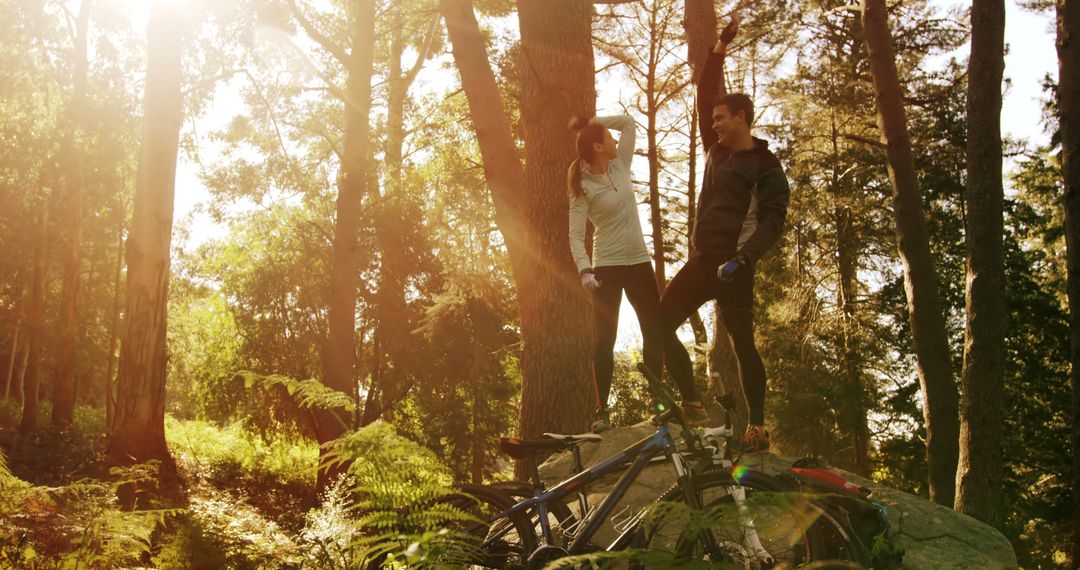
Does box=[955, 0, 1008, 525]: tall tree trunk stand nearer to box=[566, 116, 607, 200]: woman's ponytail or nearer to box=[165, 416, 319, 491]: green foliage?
box=[566, 116, 607, 200]: woman's ponytail

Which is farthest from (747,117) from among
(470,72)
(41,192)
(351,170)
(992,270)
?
(41,192)

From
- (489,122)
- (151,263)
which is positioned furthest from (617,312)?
(151,263)

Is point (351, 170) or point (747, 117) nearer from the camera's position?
point (747, 117)

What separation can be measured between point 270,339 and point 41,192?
1294 cm

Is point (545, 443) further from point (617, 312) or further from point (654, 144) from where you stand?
point (654, 144)

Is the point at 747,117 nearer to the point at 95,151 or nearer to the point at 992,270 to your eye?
the point at 992,270

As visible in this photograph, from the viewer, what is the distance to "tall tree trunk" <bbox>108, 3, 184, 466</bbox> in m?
10.5

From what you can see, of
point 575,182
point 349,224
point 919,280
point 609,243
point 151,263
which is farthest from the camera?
point 349,224

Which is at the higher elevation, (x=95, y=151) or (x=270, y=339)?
(x=95, y=151)

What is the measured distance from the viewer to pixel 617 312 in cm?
575

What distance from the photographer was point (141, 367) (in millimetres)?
10578

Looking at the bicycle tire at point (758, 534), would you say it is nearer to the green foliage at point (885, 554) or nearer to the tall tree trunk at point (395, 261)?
the green foliage at point (885, 554)

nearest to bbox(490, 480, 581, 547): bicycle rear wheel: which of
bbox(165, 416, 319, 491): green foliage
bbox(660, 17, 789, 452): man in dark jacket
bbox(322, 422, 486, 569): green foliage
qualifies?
bbox(322, 422, 486, 569): green foliage

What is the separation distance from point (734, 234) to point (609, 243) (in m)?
1.00
